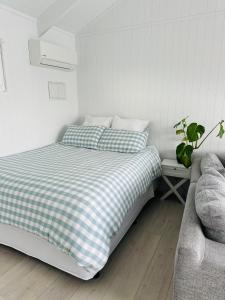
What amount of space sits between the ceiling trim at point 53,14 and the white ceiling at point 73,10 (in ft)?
0.11

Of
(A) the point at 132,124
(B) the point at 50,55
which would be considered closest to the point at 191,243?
(A) the point at 132,124

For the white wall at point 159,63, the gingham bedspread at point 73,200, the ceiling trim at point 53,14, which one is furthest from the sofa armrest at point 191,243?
the ceiling trim at point 53,14

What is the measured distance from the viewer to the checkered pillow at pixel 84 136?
2.81 metres

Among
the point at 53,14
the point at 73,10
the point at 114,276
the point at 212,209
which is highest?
the point at 73,10

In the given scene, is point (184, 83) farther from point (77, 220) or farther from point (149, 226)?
point (77, 220)

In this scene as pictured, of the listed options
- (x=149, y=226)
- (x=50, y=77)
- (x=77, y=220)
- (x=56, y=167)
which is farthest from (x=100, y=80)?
(x=77, y=220)

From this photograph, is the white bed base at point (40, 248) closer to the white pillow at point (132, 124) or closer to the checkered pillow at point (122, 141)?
the checkered pillow at point (122, 141)

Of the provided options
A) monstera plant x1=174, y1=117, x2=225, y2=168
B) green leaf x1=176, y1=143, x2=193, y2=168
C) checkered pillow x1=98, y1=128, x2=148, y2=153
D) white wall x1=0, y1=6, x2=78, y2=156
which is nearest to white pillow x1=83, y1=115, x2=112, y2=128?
checkered pillow x1=98, y1=128, x2=148, y2=153

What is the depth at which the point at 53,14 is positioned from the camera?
255 cm

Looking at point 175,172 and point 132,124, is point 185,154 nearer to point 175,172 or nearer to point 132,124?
point 175,172

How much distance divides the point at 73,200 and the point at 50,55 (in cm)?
203

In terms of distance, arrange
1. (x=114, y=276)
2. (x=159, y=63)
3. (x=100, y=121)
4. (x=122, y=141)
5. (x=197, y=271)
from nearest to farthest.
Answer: (x=197, y=271) < (x=114, y=276) < (x=122, y=141) < (x=159, y=63) < (x=100, y=121)

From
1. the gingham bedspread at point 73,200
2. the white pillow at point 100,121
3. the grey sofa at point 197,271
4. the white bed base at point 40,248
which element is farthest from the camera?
the white pillow at point 100,121

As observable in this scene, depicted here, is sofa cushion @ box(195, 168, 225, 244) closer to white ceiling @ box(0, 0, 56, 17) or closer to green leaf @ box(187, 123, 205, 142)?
green leaf @ box(187, 123, 205, 142)
